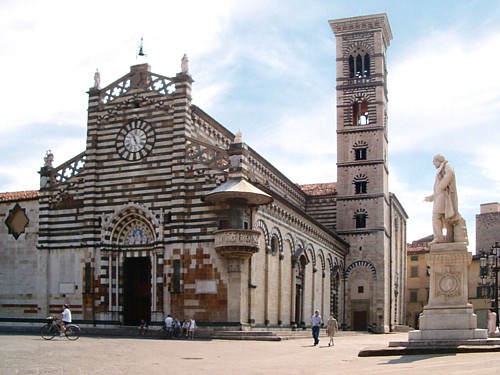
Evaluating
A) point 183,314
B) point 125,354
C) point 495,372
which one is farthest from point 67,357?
point 183,314

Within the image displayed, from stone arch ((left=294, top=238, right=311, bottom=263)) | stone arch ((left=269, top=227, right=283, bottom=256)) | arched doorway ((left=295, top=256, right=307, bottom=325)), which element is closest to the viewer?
stone arch ((left=269, top=227, right=283, bottom=256))

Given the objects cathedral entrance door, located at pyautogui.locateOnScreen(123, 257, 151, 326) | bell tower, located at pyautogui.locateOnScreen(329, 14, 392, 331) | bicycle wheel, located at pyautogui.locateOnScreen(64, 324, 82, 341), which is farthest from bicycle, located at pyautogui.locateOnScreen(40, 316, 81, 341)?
bell tower, located at pyautogui.locateOnScreen(329, 14, 392, 331)

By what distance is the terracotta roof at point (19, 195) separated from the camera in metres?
40.5

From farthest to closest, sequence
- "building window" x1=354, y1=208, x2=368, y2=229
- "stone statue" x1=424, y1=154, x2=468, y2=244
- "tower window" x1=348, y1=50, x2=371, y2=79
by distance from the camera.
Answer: "tower window" x1=348, y1=50, x2=371, y2=79 < "building window" x1=354, y1=208, x2=368, y2=229 < "stone statue" x1=424, y1=154, x2=468, y2=244

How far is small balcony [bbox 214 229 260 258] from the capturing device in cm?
3350

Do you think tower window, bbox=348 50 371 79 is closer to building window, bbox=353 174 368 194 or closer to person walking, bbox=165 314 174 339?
building window, bbox=353 174 368 194

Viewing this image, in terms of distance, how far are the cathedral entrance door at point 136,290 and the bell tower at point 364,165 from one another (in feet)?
74.7

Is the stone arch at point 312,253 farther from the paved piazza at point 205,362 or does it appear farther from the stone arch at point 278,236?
the paved piazza at point 205,362

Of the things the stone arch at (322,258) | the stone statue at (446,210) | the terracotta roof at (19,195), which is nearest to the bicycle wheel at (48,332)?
the terracotta roof at (19,195)

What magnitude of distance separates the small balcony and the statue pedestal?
14456mm

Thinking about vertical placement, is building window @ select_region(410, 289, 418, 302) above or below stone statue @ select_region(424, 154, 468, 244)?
below

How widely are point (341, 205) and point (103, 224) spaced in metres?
25.7

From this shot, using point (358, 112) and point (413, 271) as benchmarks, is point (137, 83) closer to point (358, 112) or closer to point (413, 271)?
point (358, 112)

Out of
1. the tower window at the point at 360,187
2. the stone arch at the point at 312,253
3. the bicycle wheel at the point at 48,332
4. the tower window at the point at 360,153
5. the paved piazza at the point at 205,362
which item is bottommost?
the bicycle wheel at the point at 48,332
